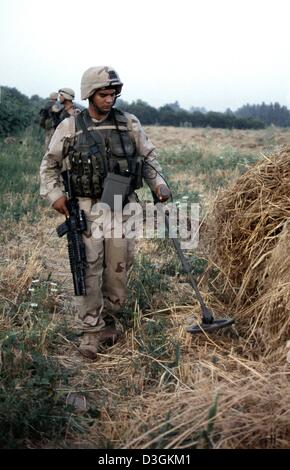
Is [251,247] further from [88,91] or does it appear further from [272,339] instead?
[88,91]

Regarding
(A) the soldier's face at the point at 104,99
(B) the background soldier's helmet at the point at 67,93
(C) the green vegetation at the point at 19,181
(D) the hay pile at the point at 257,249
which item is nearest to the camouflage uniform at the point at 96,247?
(A) the soldier's face at the point at 104,99

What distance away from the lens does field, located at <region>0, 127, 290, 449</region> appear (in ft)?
7.66

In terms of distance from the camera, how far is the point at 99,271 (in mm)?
3703

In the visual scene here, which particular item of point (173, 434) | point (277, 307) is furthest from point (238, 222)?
point (173, 434)

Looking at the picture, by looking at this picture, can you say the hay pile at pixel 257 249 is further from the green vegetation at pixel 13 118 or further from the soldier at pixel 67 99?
the green vegetation at pixel 13 118

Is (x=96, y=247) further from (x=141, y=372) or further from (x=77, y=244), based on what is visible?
(x=141, y=372)

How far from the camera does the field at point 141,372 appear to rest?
2334mm

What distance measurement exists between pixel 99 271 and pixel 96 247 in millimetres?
166

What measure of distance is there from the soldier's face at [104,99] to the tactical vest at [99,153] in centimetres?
11

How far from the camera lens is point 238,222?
12.6 feet

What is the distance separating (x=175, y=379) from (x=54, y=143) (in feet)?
5.39

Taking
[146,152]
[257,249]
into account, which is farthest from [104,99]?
[257,249]

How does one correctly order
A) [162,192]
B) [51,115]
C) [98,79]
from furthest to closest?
1. [51,115]
2. [162,192]
3. [98,79]

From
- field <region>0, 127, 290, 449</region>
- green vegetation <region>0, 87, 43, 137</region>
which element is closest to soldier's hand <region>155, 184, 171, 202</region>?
field <region>0, 127, 290, 449</region>
